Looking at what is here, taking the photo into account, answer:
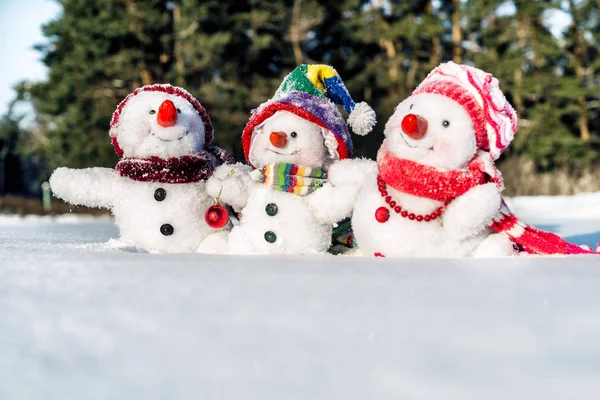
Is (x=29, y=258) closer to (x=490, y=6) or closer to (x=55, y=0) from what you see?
(x=490, y=6)

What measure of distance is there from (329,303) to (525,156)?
10818 mm

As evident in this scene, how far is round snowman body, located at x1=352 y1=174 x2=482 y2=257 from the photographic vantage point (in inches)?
69.5

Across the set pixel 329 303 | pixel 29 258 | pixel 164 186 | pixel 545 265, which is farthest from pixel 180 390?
pixel 164 186

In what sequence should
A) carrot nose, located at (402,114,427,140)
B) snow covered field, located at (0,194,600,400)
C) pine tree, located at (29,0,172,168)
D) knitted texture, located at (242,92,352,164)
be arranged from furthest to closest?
1. pine tree, located at (29,0,172,168)
2. knitted texture, located at (242,92,352,164)
3. carrot nose, located at (402,114,427,140)
4. snow covered field, located at (0,194,600,400)

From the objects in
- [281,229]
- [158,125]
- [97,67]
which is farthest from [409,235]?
[97,67]

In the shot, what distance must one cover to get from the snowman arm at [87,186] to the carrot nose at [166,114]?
10.6 inches

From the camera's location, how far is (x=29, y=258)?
1273 mm

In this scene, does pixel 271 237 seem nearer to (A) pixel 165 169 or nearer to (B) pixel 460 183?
(A) pixel 165 169

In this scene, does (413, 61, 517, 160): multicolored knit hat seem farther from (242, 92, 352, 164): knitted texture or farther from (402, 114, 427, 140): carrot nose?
(242, 92, 352, 164): knitted texture

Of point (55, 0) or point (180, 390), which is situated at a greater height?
point (55, 0)

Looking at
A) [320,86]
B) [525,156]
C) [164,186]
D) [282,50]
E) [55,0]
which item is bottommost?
[525,156]

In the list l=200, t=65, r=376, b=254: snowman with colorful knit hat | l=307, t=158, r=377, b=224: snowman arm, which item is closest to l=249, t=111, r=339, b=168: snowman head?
l=200, t=65, r=376, b=254: snowman with colorful knit hat

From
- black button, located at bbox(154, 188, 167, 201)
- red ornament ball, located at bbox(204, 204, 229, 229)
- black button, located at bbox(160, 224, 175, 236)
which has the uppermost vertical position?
black button, located at bbox(154, 188, 167, 201)

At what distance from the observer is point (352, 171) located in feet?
6.43
